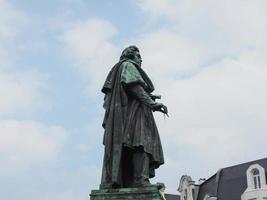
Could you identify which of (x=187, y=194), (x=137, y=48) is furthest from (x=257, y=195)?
(x=137, y=48)

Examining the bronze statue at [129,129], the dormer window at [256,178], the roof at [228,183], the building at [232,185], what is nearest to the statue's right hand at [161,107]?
the bronze statue at [129,129]

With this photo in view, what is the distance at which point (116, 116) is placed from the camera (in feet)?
31.4

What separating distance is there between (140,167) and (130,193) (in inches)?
24.6

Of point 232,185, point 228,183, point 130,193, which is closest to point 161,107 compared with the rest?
point 130,193

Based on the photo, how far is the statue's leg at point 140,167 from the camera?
9102 millimetres

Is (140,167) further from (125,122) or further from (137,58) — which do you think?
(137,58)

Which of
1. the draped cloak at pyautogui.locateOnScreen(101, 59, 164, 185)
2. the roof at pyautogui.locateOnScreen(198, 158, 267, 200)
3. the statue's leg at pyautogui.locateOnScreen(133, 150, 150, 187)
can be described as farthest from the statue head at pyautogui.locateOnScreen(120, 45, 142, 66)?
the roof at pyautogui.locateOnScreen(198, 158, 267, 200)

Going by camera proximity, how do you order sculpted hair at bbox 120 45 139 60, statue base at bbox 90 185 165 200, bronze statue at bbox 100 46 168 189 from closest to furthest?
statue base at bbox 90 185 165 200
bronze statue at bbox 100 46 168 189
sculpted hair at bbox 120 45 139 60

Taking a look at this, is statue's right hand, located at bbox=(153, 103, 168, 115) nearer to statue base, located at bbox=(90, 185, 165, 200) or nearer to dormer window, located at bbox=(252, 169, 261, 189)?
statue base, located at bbox=(90, 185, 165, 200)

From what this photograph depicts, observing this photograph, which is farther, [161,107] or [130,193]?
[161,107]

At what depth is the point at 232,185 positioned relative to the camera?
56.5 meters

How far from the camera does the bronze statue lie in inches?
363

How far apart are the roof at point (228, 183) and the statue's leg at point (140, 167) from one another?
154 ft

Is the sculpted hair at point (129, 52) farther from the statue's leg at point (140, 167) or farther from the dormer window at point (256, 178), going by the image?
the dormer window at point (256, 178)
